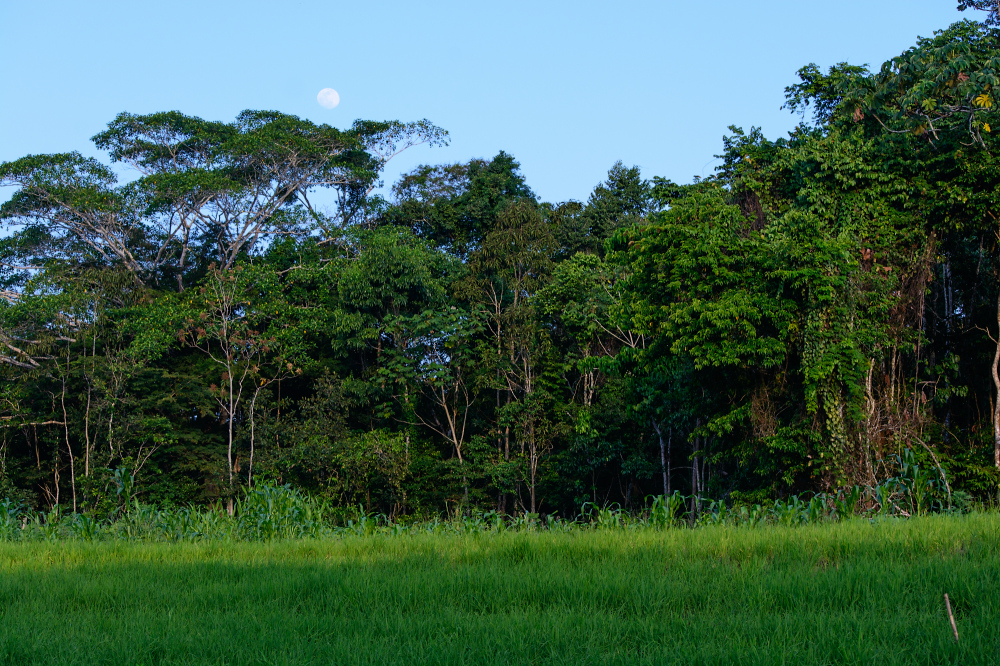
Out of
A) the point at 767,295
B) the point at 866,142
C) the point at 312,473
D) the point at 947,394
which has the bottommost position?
the point at 312,473

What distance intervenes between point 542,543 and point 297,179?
953 inches

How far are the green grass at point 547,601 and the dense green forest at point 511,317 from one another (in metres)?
7.98

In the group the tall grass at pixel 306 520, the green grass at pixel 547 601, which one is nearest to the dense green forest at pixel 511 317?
the tall grass at pixel 306 520

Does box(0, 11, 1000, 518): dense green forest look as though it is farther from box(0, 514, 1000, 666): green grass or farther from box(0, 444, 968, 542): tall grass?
box(0, 514, 1000, 666): green grass

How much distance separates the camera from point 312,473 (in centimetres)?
2223

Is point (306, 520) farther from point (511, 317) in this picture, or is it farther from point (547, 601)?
point (511, 317)

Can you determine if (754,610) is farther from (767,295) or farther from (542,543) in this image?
(767,295)

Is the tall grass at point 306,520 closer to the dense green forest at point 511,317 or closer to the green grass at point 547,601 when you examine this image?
the green grass at point 547,601

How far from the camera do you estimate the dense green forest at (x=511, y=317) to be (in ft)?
44.5

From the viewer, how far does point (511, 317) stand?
75.9ft

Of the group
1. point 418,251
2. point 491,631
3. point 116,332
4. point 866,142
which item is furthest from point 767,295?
point 116,332

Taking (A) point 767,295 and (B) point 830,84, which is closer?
(A) point 767,295

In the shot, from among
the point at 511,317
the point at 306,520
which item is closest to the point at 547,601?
the point at 306,520

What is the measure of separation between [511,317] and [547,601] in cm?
1858
